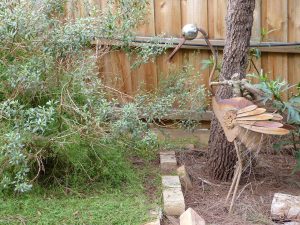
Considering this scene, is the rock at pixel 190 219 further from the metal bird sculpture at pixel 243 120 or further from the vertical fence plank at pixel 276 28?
the vertical fence plank at pixel 276 28

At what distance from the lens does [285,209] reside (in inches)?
161

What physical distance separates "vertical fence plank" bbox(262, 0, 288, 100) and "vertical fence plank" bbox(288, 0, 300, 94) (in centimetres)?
4

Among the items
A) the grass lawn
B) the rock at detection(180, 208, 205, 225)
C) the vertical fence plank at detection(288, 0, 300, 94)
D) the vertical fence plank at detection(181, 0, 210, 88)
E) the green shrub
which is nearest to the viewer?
the rock at detection(180, 208, 205, 225)

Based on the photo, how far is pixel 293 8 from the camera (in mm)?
5758

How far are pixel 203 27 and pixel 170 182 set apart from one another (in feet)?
6.79

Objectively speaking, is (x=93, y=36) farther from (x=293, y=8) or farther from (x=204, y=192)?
(x=293, y=8)

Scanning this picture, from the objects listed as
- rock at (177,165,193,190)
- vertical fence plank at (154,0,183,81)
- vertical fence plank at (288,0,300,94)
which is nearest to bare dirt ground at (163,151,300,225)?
rock at (177,165,193,190)

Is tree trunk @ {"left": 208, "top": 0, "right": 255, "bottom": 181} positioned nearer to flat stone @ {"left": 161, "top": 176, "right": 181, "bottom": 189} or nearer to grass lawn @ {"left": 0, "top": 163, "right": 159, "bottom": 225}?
flat stone @ {"left": 161, "top": 176, "right": 181, "bottom": 189}

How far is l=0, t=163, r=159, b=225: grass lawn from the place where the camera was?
3.87 meters

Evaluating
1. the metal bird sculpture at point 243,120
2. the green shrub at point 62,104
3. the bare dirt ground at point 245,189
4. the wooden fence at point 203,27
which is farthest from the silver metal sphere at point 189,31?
the wooden fence at point 203,27

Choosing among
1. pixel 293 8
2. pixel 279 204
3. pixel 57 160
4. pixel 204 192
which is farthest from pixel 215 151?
pixel 293 8

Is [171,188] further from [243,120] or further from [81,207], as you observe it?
[243,120]

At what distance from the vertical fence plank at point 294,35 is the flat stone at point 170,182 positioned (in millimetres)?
1991

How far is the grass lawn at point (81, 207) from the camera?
3873mm
